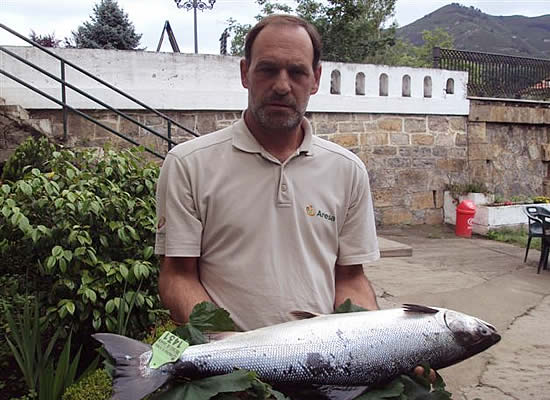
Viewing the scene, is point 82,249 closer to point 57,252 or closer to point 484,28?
point 57,252

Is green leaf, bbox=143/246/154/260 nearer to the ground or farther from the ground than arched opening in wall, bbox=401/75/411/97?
nearer to the ground

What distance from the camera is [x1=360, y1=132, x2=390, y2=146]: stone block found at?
9.45 m

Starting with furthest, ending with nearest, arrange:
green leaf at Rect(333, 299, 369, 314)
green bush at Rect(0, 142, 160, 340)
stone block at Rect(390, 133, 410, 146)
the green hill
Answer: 1. the green hill
2. stone block at Rect(390, 133, 410, 146)
3. green bush at Rect(0, 142, 160, 340)
4. green leaf at Rect(333, 299, 369, 314)

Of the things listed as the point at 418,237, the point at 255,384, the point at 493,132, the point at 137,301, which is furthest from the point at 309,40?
the point at 493,132

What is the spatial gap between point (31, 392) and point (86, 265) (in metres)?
0.76

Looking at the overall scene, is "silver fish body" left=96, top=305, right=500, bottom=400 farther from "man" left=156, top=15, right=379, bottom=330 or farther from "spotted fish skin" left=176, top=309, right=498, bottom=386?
"man" left=156, top=15, right=379, bottom=330

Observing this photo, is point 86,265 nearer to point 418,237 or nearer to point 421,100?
point 418,237

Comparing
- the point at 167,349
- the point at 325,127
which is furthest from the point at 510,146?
the point at 167,349

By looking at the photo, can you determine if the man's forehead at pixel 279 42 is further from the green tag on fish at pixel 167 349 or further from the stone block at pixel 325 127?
the stone block at pixel 325 127

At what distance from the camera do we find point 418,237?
944 centimetres

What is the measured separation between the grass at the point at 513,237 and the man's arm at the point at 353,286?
809cm

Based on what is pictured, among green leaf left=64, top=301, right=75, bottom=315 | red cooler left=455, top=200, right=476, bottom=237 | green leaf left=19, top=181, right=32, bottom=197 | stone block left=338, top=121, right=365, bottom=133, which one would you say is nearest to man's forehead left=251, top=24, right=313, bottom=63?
green leaf left=64, top=301, right=75, bottom=315

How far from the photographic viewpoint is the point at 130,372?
→ 4.74ft

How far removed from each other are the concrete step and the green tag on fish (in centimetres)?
529
